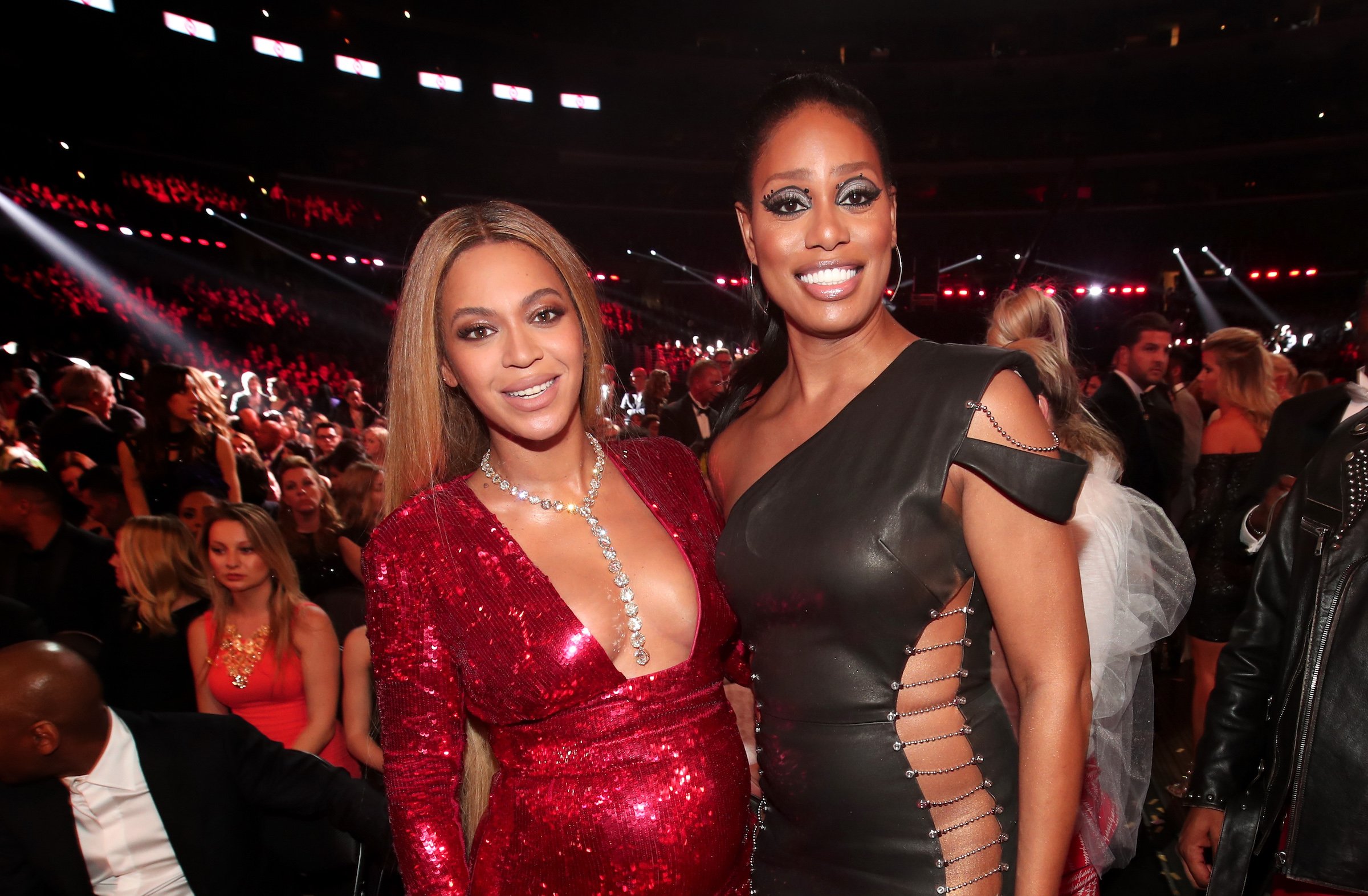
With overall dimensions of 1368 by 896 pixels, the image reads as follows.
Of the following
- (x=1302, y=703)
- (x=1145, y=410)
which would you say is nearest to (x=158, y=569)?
(x=1302, y=703)

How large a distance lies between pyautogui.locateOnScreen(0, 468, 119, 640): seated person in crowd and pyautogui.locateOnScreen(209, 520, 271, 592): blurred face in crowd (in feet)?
1.88

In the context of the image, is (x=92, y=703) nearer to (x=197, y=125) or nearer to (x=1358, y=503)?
(x=1358, y=503)

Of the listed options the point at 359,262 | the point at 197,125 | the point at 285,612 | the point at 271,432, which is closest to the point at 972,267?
the point at 359,262

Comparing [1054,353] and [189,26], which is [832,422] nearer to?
[1054,353]

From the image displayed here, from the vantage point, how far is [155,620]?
3.07m

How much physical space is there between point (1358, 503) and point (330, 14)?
1771 cm

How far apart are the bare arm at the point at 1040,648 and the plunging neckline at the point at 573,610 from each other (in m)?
0.48

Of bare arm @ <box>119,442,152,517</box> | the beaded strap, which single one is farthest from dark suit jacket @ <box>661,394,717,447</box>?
the beaded strap

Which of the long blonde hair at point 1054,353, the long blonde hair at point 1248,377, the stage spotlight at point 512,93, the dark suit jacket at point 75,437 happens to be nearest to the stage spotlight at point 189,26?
the stage spotlight at point 512,93

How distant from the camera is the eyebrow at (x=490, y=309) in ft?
4.59

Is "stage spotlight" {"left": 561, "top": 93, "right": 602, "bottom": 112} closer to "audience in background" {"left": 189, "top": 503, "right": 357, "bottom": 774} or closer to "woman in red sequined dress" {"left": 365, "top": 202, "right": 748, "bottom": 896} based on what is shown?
"audience in background" {"left": 189, "top": 503, "right": 357, "bottom": 774}

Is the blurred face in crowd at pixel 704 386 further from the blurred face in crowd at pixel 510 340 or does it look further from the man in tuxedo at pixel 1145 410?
the blurred face in crowd at pixel 510 340

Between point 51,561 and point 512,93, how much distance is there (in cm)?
1848

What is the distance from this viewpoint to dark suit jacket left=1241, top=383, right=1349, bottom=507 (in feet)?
8.29
